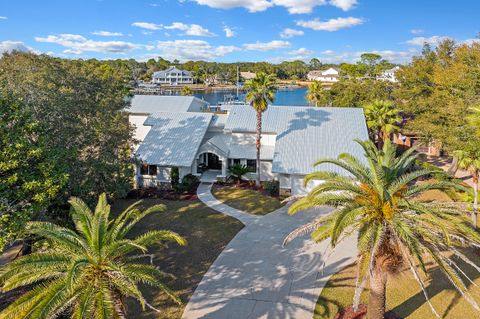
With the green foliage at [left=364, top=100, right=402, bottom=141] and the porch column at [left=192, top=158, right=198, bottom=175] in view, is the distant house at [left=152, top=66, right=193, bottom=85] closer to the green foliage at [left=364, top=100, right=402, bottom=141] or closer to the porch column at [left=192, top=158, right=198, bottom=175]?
the porch column at [left=192, top=158, right=198, bottom=175]

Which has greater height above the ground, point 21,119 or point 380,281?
point 21,119

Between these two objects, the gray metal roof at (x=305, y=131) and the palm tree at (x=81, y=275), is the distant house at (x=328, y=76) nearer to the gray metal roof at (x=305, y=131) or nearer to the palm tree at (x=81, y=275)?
the gray metal roof at (x=305, y=131)

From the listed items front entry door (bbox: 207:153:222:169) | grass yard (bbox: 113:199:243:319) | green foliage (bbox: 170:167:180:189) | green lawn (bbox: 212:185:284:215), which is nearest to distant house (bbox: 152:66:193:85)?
front entry door (bbox: 207:153:222:169)

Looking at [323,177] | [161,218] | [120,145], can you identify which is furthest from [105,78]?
[323,177]

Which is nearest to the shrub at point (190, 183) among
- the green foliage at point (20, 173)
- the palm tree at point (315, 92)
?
Result: the green foliage at point (20, 173)

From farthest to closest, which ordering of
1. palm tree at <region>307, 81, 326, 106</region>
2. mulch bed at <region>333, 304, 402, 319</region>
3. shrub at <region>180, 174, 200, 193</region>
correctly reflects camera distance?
palm tree at <region>307, 81, 326, 106</region> < shrub at <region>180, 174, 200, 193</region> < mulch bed at <region>333, 304, 402, 319</region>

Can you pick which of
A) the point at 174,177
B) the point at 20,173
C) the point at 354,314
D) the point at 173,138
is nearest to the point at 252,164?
the point at 174,177

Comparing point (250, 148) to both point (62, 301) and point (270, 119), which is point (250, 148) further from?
point (62, 301)
